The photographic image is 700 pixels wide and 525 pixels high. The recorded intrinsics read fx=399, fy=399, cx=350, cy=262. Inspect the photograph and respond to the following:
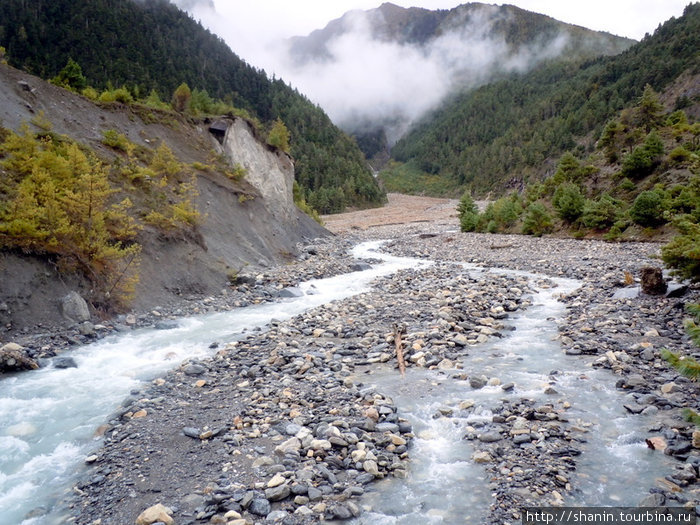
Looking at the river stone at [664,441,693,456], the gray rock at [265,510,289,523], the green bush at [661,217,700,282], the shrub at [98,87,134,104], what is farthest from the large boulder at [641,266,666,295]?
the shrub at [98,87,134,104]

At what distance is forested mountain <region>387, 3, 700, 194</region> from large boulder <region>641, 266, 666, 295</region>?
79.3 m

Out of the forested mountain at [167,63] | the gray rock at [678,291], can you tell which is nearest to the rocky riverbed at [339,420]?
the gray rock at [678,291]

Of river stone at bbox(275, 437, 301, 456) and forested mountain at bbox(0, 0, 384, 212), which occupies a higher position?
forested mountain at bbox(0, 0, 384, 212)

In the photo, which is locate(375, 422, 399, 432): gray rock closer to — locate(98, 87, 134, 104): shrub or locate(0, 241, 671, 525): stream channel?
locate(0, 241, 671, 525): stream channel

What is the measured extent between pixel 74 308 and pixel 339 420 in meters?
11.3

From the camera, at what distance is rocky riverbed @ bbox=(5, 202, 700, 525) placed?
540cm

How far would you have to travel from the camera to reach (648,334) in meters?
10.2

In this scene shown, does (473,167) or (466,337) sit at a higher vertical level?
(473,167)

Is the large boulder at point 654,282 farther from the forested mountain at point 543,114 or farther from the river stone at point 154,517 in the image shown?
the forested mountain at point 543,114

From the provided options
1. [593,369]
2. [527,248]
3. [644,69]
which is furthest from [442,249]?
[644,69]

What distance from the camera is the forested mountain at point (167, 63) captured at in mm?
69062

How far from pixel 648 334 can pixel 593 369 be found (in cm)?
259

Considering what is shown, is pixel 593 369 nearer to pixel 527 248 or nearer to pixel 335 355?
pixel 335 355

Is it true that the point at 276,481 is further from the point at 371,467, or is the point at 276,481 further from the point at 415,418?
the point at 415,418
